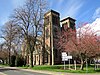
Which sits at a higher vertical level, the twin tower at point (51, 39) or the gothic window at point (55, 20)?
the gothic window at point (55, 20)

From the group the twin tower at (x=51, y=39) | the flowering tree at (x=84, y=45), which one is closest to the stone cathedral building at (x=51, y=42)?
the twin tower at (x=51, y=39)

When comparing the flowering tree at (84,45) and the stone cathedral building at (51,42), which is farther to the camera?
the stone cathedral building at (51,42)

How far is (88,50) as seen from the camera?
107 ft

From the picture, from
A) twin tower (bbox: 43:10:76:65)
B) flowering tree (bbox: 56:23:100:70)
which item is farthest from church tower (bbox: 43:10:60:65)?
flowering tree (bbox: 56:23:100:70)

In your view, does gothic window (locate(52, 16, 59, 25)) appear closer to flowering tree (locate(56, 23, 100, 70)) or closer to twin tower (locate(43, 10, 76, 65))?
twin tower (locate(43, 10, 76, 65))

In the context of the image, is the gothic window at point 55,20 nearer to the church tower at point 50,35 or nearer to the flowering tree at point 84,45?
the church tower at point 50,35

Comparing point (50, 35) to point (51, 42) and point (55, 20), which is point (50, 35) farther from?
point (55, 20)

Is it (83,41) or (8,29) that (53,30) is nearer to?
(8,29)

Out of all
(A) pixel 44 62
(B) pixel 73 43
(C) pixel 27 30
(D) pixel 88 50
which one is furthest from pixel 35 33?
(A) pixel 44 62

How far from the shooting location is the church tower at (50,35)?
2518 inches

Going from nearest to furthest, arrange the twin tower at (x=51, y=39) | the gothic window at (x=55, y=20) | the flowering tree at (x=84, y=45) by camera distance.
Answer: the flowering tree at (x=84, y=45) → the twin tower at (x=51, y=39) → the gothic window at (x=55, y=20)

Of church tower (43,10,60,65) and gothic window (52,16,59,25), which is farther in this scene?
gothic window (52,16,59,25)

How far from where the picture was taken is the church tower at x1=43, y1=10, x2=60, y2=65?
64.0 meters

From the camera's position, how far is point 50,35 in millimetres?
64938
